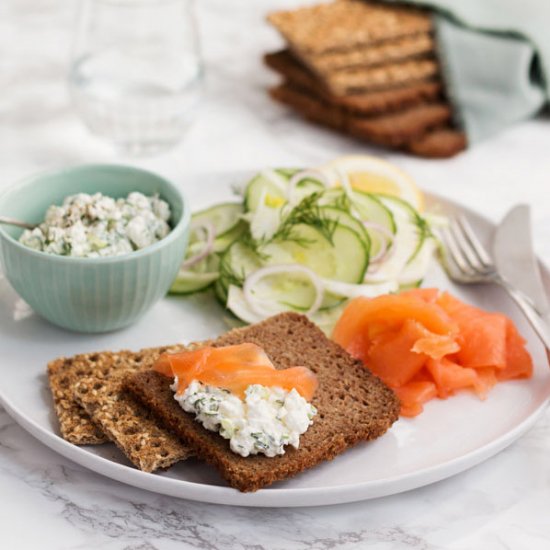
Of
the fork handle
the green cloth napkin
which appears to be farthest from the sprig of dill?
the green cloth napkin

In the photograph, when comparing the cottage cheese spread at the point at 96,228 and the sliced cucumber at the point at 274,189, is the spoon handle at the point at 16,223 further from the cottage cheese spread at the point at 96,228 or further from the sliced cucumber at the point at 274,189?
the sliced cucumber at the point at 274,189

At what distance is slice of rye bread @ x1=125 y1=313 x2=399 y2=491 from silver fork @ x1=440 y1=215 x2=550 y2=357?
66 cm

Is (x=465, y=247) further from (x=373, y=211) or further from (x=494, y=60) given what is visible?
(x=494, y=60)

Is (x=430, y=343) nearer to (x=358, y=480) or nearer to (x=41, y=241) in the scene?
(x=358, y=480)

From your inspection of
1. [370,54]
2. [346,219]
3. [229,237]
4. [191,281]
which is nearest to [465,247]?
[346,219]

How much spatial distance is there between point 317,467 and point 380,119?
2.26m

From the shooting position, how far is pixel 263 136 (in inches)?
172

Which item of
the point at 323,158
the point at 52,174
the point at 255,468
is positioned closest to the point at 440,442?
the point at 255,468

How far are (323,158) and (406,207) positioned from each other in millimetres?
1007

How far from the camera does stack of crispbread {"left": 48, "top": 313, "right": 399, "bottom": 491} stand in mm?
2199

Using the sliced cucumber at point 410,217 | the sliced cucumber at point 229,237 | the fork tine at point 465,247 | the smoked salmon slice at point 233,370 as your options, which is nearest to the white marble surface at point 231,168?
the smoked salmon slice at point 233,370

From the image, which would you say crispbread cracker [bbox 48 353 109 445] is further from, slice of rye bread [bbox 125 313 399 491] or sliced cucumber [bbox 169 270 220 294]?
sliced cucumber [bbox 169 270 220 294]

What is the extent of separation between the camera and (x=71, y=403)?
7.93ft

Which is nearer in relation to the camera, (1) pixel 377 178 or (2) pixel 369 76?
(1) pixel 377 178
